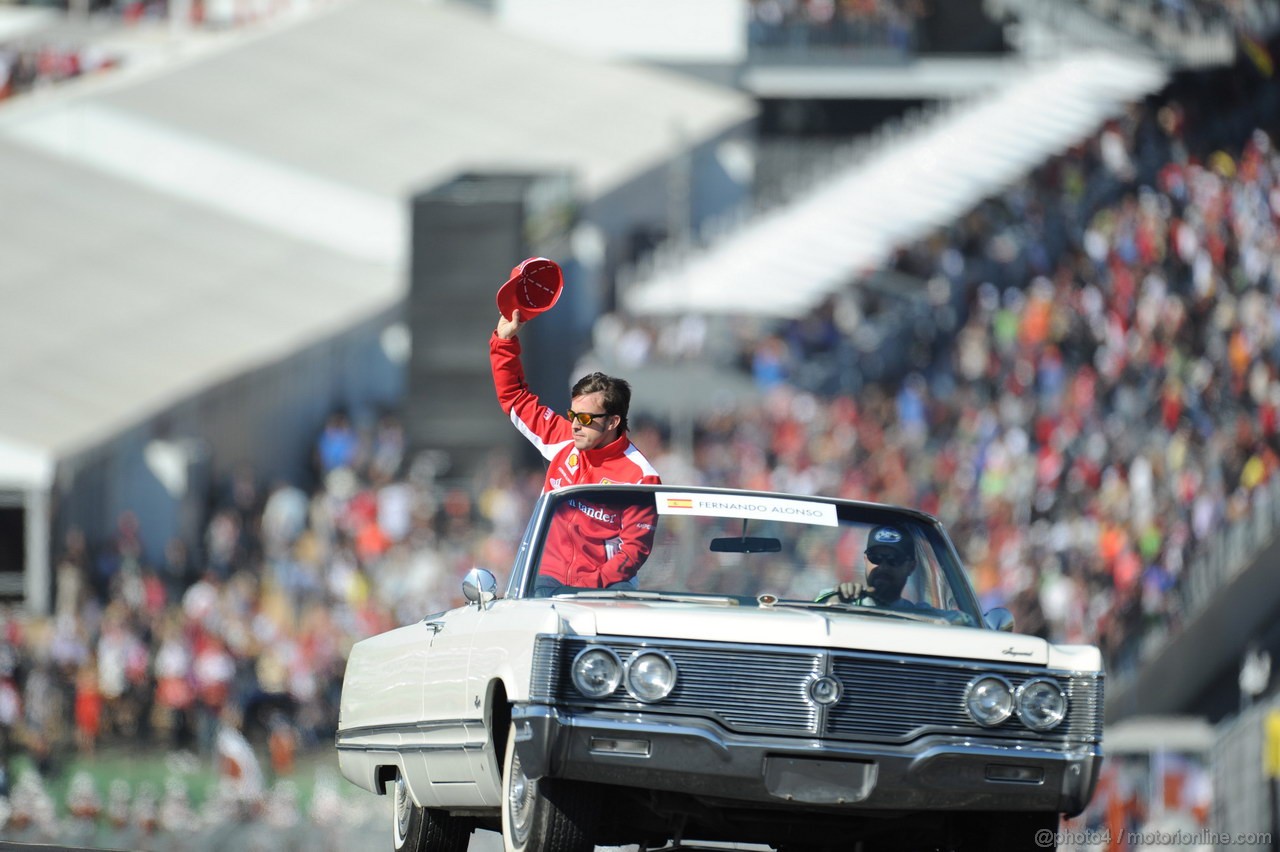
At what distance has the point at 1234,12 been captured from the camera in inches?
1565

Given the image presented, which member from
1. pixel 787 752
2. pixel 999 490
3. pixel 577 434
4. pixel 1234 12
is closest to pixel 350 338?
pixel 999 490

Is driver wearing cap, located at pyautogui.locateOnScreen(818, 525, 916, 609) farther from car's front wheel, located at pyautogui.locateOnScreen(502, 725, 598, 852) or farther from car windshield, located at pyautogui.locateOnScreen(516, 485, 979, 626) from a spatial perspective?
car's front wheel, located at pyautogui.locateOnScreen(502, 725, 598, 852)

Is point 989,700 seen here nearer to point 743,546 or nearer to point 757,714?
point 757,714

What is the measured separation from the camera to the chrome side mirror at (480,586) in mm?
8656

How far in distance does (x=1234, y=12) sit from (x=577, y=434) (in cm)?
3256

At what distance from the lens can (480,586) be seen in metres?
8.66

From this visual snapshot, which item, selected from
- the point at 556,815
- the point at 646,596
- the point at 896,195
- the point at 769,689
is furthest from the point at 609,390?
the point at 896,195

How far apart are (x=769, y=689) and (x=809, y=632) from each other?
0.23 metres

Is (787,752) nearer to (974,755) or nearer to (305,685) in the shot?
(974,755)

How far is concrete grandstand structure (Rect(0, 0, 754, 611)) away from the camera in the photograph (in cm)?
2803

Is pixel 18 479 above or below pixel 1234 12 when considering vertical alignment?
below

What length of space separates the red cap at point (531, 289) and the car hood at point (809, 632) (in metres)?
2.61

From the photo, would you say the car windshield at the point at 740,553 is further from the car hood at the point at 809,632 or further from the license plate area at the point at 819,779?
the license plate area at the point at 819,779

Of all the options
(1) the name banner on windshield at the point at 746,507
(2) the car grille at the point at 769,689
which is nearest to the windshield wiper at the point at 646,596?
(1) the name banner on windshield at the point at 746,507
